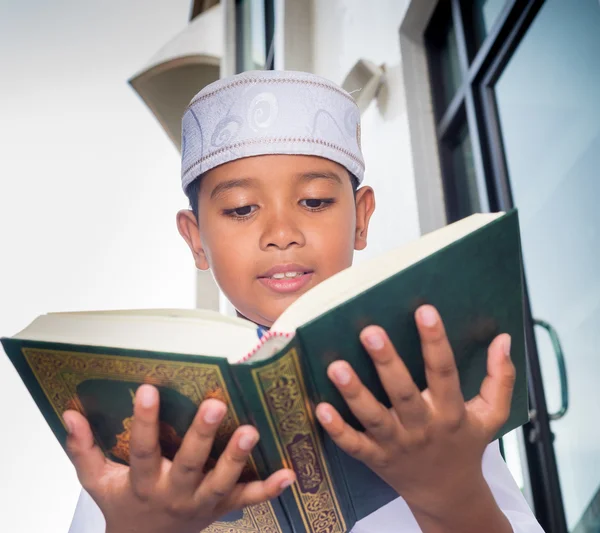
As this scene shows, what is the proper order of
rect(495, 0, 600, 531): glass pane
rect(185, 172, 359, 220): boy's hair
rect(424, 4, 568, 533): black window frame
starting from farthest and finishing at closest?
rect(424, 4, 568, 533): black window frame, rect(495, 0, 600, 531): glass pane, rect(185, 172, 359, 220): boy's hair

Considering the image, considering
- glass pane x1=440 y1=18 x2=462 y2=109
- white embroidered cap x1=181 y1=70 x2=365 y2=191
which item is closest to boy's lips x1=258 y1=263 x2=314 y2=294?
white embroidered cap x1=181 y1=70 x2=365 y2=191

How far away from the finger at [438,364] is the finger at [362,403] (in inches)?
2.2

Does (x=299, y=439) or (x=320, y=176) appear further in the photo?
(x=320, y=176)

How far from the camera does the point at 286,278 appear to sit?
1.01 meters

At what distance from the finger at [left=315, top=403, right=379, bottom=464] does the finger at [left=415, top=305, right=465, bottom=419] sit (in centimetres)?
9

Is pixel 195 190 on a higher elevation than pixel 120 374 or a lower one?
higher

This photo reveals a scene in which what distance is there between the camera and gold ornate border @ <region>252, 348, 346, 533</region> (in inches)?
22.5

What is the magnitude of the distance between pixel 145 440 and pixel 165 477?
69 millimetres

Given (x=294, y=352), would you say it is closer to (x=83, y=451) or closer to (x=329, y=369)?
(x=329, y=369)

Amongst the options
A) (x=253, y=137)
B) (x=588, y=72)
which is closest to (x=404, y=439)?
(x=253, y=137)

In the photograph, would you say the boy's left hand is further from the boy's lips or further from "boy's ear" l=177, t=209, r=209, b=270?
"boy's ear" l=177, t=209, r=209, b=270

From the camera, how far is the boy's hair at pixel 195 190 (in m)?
1.19

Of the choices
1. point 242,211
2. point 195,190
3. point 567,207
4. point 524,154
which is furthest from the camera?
point 524,154

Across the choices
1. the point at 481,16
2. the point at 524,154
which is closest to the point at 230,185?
the point at 524,154
